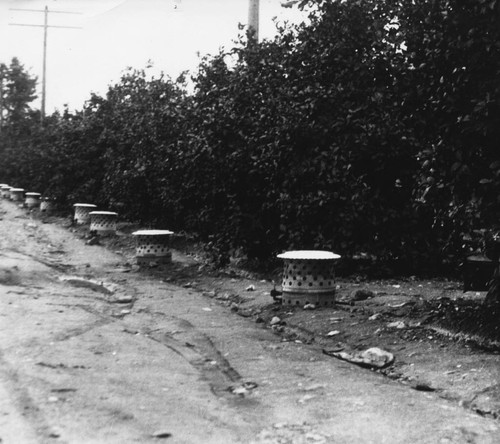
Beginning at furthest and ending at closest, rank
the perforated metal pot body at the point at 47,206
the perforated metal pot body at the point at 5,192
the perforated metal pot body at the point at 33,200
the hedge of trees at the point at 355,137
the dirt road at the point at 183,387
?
the perforated metal pot body at the point at 5,192 < the perforated metal pot body at the point at 33,200 < the perforated metal pot body at the point at 47,206 < the hedge of trees at the point at 355,137 < the dirt road at the point at 183,387

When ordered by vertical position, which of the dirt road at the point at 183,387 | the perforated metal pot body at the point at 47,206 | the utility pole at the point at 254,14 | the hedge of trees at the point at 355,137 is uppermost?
the utility pole at the point at 254,14

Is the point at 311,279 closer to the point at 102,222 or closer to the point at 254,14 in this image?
the point at 254,14

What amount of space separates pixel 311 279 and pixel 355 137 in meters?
2.27

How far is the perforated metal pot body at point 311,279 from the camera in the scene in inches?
299

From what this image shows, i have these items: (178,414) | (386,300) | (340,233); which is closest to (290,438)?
(178,414)

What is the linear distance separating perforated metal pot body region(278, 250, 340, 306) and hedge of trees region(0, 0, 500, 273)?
127 centimetres

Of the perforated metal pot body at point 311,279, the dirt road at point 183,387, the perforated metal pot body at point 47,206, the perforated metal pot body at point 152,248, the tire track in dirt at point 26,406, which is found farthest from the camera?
the perforated metal pot body at point 47,206

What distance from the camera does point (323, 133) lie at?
365 inches

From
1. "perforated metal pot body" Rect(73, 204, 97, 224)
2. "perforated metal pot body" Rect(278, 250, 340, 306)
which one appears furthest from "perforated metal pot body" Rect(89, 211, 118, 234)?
"perforated metal pot body" Rect(278, 250, 340, 306)

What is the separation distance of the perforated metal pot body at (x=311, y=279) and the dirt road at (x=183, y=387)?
61 cm

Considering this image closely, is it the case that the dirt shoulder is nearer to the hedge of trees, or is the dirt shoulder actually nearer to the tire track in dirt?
the hedge of trees

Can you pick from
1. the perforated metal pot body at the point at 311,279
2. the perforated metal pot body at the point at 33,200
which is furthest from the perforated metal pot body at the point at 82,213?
the perforated metal pot body at the point at 311,279

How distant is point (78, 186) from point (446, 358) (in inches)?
736

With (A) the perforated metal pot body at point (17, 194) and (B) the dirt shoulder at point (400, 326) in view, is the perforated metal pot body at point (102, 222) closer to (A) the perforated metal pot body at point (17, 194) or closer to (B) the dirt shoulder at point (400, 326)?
(B) the dirt shoulder at point (400, 326)
